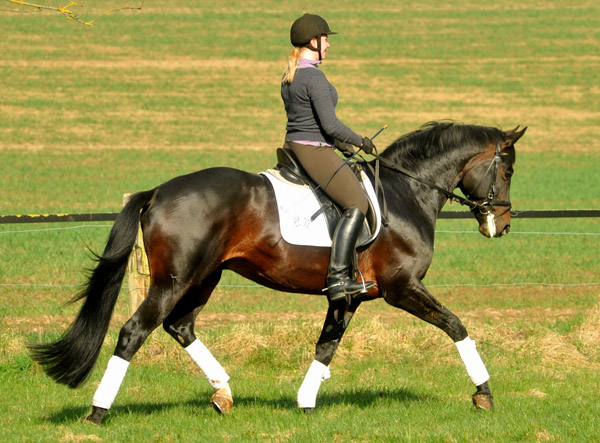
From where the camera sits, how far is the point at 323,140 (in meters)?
7.30

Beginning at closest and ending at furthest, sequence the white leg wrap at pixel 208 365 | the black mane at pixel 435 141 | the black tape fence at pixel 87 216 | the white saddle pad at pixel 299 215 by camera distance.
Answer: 1. the white saddle pad at pixel 299 215
2. the white leg wrap at pixel 208 365
3. the black mane at pixel 435 141
4. the black tape fence at pixel 87 216

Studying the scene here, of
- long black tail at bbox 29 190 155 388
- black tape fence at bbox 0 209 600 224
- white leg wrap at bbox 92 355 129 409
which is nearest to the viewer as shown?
white leg wrap at bbox 92 355 129 409

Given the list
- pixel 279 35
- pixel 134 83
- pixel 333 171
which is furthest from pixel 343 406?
pixel 279 35

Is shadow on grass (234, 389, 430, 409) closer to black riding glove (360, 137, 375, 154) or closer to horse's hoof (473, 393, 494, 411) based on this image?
horse's hoof (473, 393, 494, 411)

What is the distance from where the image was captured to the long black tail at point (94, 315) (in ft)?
22.7

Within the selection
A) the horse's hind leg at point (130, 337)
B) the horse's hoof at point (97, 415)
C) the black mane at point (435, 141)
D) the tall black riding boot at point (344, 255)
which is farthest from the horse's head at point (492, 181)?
the horse's hoof at point (97, 415)

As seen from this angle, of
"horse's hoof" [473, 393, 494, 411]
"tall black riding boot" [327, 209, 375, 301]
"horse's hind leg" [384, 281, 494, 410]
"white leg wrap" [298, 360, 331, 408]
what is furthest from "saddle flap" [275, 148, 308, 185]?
"horse's hoof" [473, 393, 494, 411]

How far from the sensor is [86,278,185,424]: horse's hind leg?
6.70 m

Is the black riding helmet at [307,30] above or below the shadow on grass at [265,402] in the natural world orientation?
above

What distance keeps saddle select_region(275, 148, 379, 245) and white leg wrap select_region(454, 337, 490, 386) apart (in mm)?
1172

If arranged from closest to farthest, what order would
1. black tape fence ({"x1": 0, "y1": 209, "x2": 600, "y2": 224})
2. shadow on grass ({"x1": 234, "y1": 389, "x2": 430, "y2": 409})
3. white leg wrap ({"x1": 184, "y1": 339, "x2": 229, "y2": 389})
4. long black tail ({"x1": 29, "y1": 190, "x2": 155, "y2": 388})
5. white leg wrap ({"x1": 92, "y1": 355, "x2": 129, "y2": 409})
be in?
white leg wrap ({"x1": 92, "y1": 355, "x2": 129, "y2": 409}), long black tail ({"x1": 29, "y1": 190, "x2": 155, "y2": 388}), white leg wrap ({"x1": 184, "y1": 339, "x2": 229, "y2": 389}), shadow on grass ({"x1": 234, "y1": 389, "x2": 430, "y2": 409}), black tape fence ({"x1": 0, "y1": 209, "x2": 600, "y2": 224})

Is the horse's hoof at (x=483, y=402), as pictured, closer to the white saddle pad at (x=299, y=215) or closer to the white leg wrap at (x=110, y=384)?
the white saddle pad at (x=299, y=215)

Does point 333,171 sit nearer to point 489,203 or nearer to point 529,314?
Answer: point 489,203

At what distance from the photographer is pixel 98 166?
28219 millimetres
